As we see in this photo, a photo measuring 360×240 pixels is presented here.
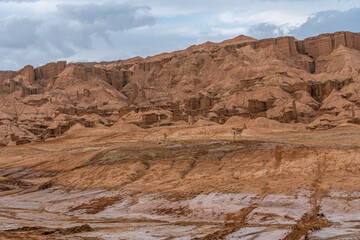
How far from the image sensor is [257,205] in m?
28.6

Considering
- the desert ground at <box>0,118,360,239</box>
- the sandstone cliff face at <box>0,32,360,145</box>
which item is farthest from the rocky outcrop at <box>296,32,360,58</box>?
the desert ground at <box>0,118,360,239</box>

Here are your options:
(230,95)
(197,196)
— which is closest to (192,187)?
(197,196)

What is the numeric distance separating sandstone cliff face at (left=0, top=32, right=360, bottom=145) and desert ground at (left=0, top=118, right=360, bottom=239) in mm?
55377

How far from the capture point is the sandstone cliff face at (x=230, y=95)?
411ft

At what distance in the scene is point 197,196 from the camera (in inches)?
1288

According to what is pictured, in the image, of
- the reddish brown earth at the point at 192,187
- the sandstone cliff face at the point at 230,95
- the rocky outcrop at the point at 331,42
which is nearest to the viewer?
the reddish brown earth at the point at 192,187

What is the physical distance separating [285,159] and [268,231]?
1844 centimetres

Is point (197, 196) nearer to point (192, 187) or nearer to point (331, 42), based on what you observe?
point (192, 187)

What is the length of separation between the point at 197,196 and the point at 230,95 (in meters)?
121

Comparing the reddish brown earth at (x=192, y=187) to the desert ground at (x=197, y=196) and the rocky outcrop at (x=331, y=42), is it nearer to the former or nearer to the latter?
the desert ground at (x=197, y=196)

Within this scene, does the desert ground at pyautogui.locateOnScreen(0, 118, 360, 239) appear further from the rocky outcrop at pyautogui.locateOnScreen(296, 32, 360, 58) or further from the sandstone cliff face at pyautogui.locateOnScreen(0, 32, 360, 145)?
the rocky outcrop at pyautogui.locateOnScreen(296, 32, 360, 58)

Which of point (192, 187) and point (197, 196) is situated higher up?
point (192, 187)

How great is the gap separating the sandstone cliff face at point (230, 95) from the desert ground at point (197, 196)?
5538 centimetres

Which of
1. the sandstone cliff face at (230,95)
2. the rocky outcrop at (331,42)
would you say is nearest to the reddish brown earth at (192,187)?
the sandstone cliff face at (230,95)
